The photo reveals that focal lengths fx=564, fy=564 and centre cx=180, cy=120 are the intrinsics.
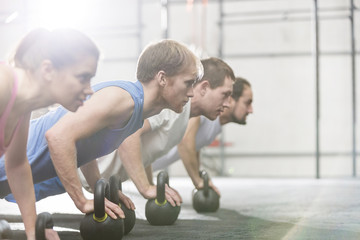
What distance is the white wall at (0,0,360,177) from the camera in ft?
25.5

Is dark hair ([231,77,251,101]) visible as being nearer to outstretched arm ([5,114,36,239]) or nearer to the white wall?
outstretched arm ([5,114,36,239])

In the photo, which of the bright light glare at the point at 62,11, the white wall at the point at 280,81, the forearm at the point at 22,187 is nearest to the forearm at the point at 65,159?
the forearm at the point at 22,187

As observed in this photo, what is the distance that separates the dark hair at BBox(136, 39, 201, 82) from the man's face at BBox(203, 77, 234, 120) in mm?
684

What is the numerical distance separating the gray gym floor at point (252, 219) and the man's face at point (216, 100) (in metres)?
0.51

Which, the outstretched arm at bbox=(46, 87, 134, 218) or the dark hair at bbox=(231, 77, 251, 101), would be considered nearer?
the outstretched arm at bbox=(46, 87, 134, 218)

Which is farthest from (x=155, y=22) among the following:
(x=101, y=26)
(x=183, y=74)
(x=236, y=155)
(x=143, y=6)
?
(x=183, y=74)

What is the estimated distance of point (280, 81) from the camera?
311 inches

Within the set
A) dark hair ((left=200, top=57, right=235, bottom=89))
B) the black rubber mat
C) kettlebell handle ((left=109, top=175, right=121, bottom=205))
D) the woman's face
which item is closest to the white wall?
dark hair ((left=200, top=57, right=235, bottom=89))

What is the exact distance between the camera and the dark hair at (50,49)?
1379mm

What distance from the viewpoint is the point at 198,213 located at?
296cm

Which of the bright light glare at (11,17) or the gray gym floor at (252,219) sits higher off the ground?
the bright light glare at (11,17)

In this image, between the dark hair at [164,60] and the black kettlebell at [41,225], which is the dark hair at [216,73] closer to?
the dark hair at [164,60]

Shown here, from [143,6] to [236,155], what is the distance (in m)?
2.53

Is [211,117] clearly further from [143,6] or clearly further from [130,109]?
[143,6]
